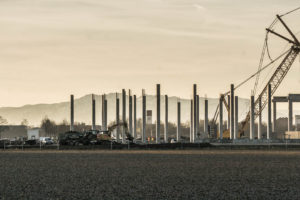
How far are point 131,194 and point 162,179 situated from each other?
4.90 m

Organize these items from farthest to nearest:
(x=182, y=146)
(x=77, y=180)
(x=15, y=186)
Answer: (x=182, y=146) → (x=77, y=180) → (x=15, y=186)

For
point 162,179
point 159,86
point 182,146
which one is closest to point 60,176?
point 162,179

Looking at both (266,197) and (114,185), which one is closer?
(266,197)

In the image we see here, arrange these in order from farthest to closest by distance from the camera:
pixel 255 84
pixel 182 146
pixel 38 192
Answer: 1. pixel 255 84
2. pixel 182 146
3. pixel 38 192

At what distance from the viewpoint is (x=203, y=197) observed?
1639 centimetres

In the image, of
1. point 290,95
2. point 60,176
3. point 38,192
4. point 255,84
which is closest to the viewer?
point 38,192

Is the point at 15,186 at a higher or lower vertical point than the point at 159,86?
lower

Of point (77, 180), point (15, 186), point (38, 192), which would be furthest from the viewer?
point (77, 180)

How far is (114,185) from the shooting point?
19844mm

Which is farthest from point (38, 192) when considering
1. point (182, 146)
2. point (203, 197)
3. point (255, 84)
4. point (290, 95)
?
point (290, 95)

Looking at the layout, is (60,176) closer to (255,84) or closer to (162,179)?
(162,179)

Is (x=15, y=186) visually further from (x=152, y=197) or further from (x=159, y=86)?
(x=159, y=86)

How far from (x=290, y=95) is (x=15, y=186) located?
102954mm

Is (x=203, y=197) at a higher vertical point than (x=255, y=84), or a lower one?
lower
